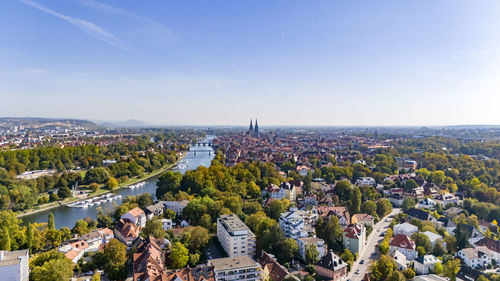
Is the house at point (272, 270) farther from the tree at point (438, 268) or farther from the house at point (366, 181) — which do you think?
the house at point (366, 181)

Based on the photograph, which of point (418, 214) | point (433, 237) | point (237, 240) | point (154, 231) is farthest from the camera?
point (418, 214)

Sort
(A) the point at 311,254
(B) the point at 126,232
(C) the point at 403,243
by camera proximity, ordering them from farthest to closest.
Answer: (B) the point at 126,232, (C) the point at 403,243, (A) the point at 311,254

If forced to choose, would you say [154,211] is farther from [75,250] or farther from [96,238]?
[75,250]

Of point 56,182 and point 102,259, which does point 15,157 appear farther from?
point 102,259

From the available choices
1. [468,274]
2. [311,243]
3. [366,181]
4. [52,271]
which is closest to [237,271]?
[311,243]

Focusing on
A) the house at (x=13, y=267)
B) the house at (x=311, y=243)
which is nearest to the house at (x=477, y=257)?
the house at (x=311, y=243)

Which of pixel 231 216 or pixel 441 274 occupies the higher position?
pixel 231 216

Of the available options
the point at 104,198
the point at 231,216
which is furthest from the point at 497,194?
the point at 104,198
